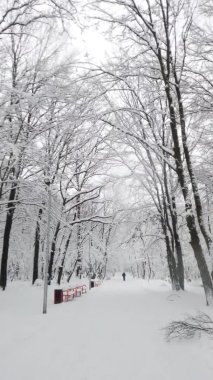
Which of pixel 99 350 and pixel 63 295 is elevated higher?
pixel 63 295

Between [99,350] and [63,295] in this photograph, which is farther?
[63,295]

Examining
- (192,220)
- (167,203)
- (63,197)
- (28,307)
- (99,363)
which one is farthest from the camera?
(63,197)

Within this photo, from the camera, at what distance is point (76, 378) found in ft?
18.4

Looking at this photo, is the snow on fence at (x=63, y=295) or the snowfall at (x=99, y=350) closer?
the snowfall at (x=99, y=350)

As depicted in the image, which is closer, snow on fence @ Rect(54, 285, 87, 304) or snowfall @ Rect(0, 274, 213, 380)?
snowfall @ Rect(0, 274, 213, 380)

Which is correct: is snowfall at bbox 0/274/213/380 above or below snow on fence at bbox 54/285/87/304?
below

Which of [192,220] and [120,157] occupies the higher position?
[120,157]

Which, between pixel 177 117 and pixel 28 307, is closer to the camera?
pixel 177 117

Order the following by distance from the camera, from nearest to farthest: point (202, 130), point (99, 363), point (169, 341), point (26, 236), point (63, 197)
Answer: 1. point (99, 363)
2. point (169, 341)
3. point (202, 130)
4. point (63, 197)
5. point (26, 236)

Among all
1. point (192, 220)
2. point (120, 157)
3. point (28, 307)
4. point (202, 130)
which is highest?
point (120, 157)

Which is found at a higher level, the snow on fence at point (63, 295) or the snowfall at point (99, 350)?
the snow on fence at point (63, 295)

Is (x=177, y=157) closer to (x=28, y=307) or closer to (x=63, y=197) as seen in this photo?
(x=28, y=307)

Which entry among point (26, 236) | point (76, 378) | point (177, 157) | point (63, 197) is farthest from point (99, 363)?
point (26, 236)

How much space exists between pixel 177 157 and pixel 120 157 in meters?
7.93
